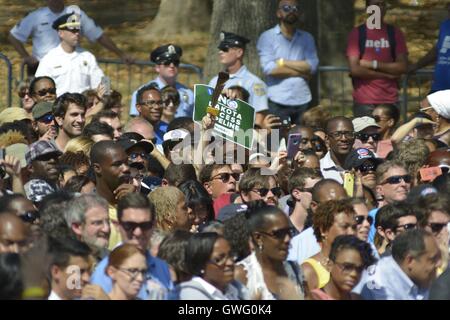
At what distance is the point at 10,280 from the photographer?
29.9ft

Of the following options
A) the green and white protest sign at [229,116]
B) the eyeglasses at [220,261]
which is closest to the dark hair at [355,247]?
the eyeglasses at [220,261]

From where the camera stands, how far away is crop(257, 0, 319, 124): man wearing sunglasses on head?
17172mm

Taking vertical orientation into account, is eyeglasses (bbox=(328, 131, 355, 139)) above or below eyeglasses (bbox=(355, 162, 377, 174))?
above

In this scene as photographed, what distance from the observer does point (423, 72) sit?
726 inches

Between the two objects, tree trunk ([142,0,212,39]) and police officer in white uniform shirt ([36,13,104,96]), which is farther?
tree trunk ([142,0,212,39])

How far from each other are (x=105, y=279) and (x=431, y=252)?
2283 millimetres

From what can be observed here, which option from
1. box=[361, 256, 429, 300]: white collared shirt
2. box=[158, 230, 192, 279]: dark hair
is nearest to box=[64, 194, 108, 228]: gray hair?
box=[158, 230, 192, 279]: dark hair

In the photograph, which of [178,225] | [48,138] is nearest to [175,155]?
[48,138]

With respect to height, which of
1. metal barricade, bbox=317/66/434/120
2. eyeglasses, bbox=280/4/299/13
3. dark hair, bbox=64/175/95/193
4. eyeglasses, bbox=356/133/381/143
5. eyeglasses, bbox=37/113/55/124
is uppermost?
eyeglasses, bbox=280/4/299/13

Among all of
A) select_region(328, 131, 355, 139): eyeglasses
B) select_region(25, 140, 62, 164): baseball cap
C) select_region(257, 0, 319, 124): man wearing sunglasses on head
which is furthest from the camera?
select_region(257, 0, 319, 124): man wearing sunglasses on head

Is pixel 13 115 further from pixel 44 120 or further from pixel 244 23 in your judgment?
pixel 244 23

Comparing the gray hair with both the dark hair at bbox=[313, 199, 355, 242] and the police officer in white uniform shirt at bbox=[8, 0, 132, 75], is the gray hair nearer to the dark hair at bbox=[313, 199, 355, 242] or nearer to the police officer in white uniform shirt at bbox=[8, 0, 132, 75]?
the dark hair at bbox=[313, 199, 355, 242]

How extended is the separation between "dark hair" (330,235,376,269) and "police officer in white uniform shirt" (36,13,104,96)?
6858 mm

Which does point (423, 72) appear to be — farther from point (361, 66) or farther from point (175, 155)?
point (175, 155)
